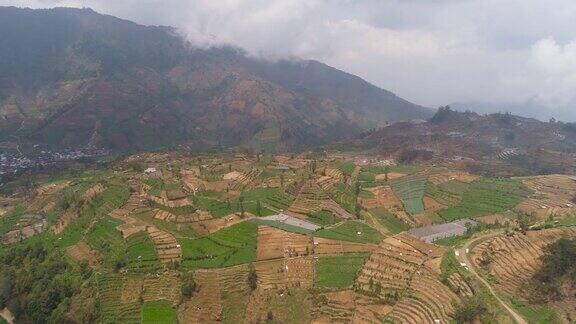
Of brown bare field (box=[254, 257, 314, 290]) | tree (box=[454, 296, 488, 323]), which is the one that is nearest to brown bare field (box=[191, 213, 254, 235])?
brown bare field (box=[254, 257, 314, 290])

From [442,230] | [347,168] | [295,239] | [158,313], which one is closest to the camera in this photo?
[158,313]

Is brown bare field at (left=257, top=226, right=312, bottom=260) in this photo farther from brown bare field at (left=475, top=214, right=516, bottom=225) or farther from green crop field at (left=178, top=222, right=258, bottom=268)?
brown bare field at (left=475, top=214, right=516, bottom=225)

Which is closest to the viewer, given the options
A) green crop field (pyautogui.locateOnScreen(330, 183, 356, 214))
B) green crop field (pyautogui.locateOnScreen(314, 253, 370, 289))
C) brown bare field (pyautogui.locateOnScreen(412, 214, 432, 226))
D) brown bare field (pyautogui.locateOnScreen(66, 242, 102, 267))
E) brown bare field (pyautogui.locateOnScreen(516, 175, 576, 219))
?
green crop field (pyautogui.locateOnScreen(314, 253, 370, 289))

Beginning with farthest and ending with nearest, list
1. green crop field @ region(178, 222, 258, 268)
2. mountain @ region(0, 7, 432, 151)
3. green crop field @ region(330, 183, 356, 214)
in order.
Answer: mountain @ region(0, 7, 432, 151) < green crop field @ region(330, 183, 356, 214) < green crop field @ region(178, 222, 258, 268)

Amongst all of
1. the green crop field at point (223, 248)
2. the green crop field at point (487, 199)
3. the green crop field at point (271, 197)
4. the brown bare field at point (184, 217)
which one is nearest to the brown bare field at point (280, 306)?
the green crop field at point (223, 248)

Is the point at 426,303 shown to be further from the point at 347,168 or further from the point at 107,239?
the point at 347,168

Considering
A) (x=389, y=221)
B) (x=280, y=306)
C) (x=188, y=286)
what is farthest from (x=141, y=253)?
(x=389, y=221)
